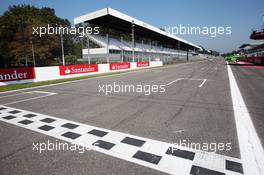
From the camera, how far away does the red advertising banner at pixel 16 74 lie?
13.7 metres

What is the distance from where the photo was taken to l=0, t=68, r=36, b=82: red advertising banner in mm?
13703

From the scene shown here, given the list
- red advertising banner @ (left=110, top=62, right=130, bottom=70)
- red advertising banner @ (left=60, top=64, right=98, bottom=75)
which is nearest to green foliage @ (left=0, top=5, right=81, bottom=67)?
red advertising banner @ (left=110, top=62, right=130, bottom=70)

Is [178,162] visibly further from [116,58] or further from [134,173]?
[116,58]

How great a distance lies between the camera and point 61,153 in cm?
340

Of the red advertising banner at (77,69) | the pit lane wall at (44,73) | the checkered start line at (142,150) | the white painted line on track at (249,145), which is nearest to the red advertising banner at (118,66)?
the pit lane wall at (44,73)

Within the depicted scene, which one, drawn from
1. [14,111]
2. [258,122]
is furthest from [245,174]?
[14,111]

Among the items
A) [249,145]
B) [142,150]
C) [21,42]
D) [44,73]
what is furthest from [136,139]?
[21,42]

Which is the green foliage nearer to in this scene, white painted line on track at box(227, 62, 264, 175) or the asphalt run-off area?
the asphalt run-off area

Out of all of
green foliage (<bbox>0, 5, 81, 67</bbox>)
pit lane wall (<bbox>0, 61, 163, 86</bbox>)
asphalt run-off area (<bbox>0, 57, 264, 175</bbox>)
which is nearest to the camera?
asphalt run-off area (<bbox>0, 57, 264, 175</bbox>)

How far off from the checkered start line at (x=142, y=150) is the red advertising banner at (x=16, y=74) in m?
10.8

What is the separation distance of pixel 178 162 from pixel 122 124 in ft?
6.81

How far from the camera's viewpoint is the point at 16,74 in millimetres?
14531

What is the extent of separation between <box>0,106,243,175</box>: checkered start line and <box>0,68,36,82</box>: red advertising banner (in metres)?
10.8

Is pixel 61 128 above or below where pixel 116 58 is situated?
below
